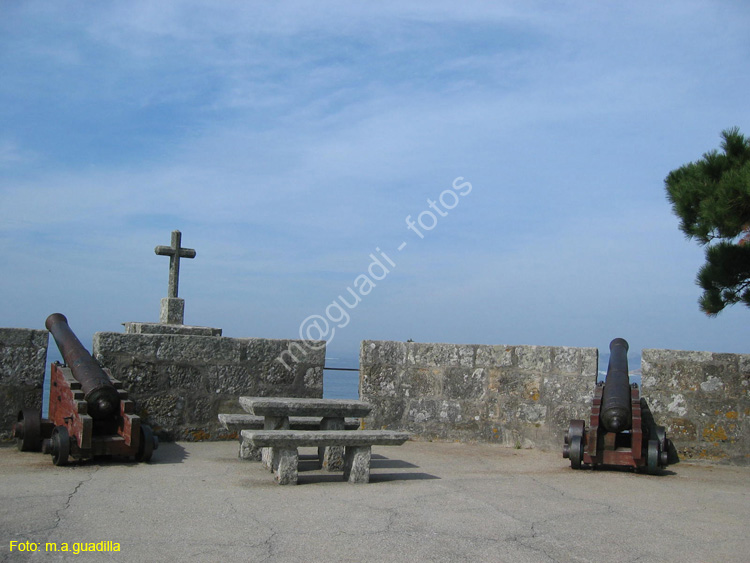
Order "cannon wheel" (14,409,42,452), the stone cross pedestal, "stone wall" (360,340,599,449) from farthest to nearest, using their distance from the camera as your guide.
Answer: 1. the stone cross pedestal
2. "stone wall" (360,340,599,449)
3. "cannon wheel" (14,409,42,452)

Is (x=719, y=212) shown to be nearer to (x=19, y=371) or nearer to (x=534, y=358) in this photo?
(x=534, y=358)

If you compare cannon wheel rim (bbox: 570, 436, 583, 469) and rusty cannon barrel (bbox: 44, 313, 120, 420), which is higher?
rusty cannon barrel (bbox: 44, 313, 120, 420)

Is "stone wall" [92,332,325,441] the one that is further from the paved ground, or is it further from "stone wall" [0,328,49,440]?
the paved ground

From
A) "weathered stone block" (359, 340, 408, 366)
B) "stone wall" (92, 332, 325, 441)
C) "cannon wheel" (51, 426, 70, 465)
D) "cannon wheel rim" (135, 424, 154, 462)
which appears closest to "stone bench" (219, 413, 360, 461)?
"cannon wheel rim" (135, 424, 154, 462)

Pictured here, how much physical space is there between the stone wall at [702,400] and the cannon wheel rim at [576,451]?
1269 millimetres

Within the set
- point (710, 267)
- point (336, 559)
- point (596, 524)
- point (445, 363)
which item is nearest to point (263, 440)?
point (336, 559)

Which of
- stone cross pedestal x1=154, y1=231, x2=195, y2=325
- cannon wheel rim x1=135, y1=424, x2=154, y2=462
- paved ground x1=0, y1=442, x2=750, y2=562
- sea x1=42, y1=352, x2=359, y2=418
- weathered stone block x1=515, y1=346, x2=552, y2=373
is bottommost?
paved ground x1=0, y1=442, x2=750, y2=562

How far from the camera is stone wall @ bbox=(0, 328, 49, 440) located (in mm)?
6449

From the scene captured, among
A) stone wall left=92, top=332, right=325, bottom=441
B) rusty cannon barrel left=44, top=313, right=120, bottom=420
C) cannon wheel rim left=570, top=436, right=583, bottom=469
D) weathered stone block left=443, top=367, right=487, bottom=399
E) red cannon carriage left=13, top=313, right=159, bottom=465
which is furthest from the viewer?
weathered stone block left=443, top=367, right=487, bottom=399

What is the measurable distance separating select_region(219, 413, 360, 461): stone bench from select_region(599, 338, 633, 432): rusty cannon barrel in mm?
2158

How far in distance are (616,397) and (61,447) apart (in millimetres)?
4486

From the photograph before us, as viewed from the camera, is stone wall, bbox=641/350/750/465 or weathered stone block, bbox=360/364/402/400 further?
weathered stone block, bbox=360/364/402/400

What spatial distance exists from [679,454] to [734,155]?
2.86 metres

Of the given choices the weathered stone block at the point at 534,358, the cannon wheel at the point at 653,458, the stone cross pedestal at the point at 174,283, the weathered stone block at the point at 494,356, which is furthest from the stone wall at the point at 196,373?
the cannon wheel at the point at 653,458
